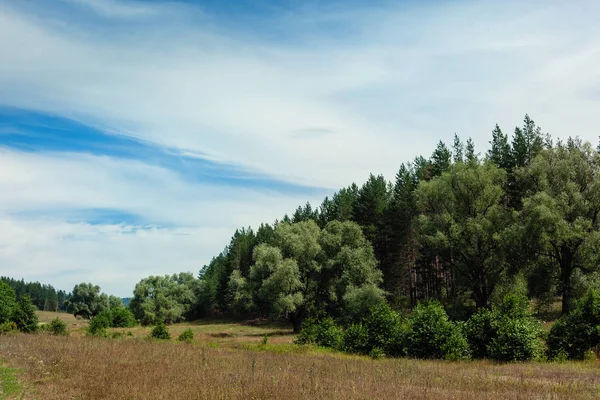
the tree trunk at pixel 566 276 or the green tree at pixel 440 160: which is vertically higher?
the green tree at pixel 440 160

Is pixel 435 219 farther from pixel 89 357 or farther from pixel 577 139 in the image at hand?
pixel 89 357

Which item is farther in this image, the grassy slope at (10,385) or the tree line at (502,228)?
the tree line at (502,228)

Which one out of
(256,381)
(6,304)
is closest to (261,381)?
(256,381)

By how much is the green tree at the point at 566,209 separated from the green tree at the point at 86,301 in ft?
410

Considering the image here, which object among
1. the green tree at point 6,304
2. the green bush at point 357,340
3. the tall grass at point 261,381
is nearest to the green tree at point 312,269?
the green bush at point 357,340

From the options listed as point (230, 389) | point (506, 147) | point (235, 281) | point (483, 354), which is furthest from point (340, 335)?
point (235, 281)

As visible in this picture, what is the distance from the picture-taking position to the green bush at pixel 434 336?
2569cm

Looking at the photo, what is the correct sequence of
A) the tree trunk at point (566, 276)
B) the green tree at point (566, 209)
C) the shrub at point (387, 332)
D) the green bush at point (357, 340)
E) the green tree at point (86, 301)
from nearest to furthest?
the shrub at point (387, 332) → the green bush at point (357, 340) → the green tree at point (566, 209) → the tree trunk at point (566, 276) → the green tree at point (86, 301)

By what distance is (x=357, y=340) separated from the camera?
30.8 meters

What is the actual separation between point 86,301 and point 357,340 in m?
127

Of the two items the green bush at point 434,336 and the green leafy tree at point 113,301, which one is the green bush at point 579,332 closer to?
the green bush at point 434,336

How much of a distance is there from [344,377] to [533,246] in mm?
37509

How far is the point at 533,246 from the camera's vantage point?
A: 45188mm

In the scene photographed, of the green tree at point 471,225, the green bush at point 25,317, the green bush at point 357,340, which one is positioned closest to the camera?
the green bush at point 357,340
